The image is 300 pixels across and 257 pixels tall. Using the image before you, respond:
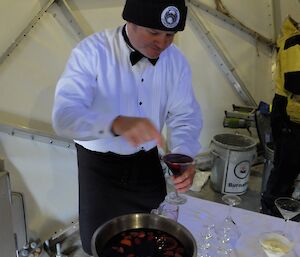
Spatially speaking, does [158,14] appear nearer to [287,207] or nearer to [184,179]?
[184,179]

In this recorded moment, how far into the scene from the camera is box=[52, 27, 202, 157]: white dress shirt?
61.9 inches

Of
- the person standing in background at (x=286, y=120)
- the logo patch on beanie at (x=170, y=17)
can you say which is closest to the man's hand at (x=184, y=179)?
the logo patch on beanie at (x=170, y=17)

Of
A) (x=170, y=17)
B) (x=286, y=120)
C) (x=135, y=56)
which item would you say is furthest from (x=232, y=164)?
(x=170, y=17)

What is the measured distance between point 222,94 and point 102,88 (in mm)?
2191

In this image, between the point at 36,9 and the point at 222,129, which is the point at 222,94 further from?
the point at 36,9

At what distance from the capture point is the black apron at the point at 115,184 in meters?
1.86

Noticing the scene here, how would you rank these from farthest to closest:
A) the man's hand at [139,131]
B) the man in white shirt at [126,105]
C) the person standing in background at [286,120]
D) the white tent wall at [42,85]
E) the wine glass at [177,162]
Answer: the person standing in background at [286,120], the white tent wall at [42,85], the man in white shirt at [126,105], the wine glass at [177,162], the man's hand at [139,131]

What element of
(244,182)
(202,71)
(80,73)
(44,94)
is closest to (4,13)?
(44,94)

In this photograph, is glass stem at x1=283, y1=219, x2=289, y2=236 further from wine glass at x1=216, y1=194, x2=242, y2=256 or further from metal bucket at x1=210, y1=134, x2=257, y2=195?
metal bucket at x1=210, y1=134, x2=257, y2=195

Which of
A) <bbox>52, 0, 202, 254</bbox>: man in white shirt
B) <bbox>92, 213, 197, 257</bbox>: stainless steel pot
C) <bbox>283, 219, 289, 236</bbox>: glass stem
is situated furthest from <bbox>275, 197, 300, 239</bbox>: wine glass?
<bbox>92, 213, 197, 257</bbox>: stainless steel pot

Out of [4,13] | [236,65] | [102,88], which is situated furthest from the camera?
[236,65]

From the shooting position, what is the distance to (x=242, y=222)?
5.07 feet

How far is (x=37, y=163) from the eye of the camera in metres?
2.56

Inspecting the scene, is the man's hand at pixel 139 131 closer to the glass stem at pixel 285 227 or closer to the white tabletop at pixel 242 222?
the white tabletop at pixel 242 222
